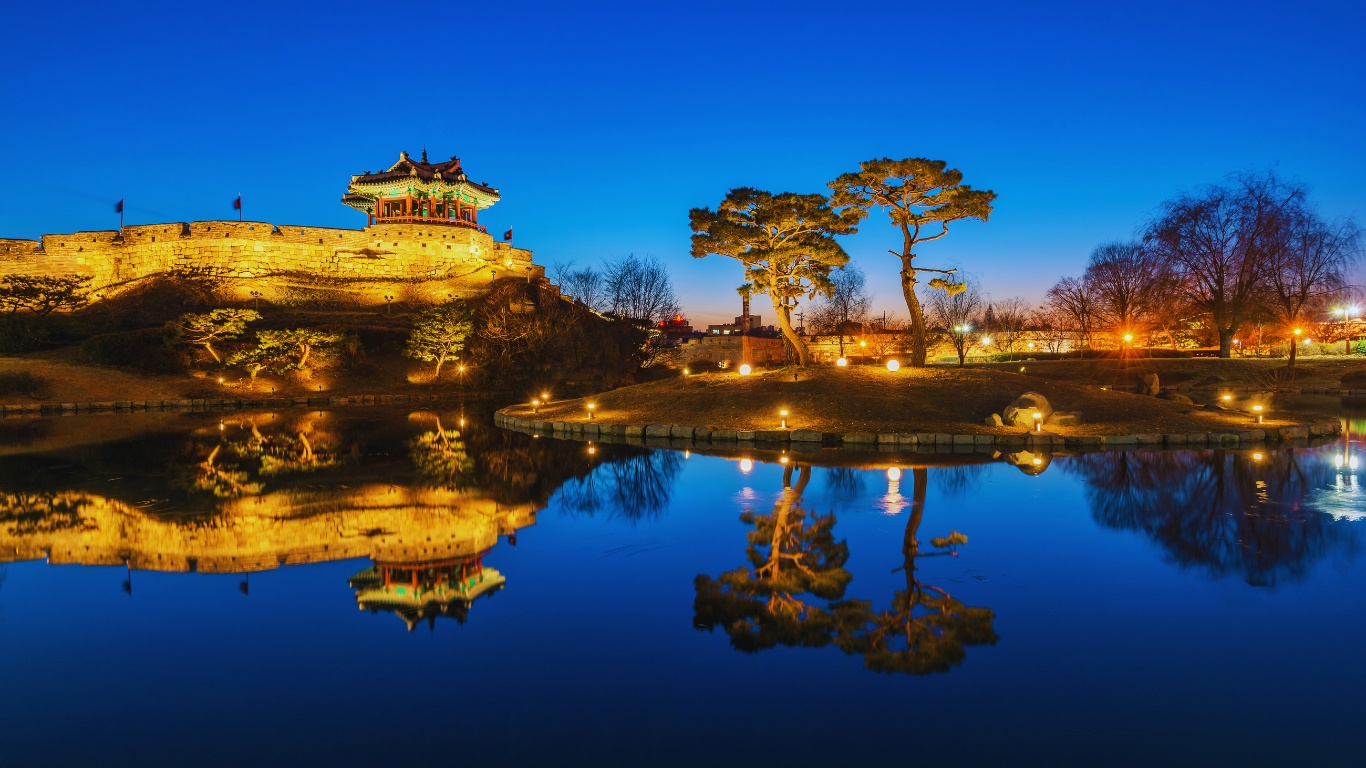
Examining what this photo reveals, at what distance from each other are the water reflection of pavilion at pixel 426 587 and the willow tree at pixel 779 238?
18083 millimetres

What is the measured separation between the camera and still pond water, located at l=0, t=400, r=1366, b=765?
415cm

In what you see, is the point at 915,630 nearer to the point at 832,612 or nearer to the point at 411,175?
the point at 832,612

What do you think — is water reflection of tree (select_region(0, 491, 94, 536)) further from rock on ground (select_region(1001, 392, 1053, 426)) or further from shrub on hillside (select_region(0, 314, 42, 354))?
shrub on hillside (select_region(0, 314, 42, 354))

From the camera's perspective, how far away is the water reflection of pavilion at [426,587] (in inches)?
242

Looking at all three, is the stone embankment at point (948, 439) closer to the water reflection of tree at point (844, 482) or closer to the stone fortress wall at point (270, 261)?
the water reflection of tree at point (844, 482)

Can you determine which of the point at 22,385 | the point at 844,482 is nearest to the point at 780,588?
the point at 844,482

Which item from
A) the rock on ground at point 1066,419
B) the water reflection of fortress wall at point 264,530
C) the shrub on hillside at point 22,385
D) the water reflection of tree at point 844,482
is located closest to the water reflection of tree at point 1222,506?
the rock on ground at point 1066,419

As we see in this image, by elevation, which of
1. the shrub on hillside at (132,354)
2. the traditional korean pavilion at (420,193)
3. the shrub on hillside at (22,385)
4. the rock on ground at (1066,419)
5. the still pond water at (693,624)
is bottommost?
the still pond water at (693,624)

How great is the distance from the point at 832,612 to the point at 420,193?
55.3 metres

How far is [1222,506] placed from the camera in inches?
388

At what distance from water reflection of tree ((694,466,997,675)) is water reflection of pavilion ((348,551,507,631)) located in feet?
6.66

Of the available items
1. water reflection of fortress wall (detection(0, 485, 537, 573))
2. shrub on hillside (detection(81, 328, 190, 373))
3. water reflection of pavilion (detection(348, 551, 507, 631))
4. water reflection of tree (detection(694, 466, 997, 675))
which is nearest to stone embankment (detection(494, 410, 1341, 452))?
water reflection of fortress wall (detection(0, 485, 537, 573))

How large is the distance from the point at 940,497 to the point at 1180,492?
3.70 m

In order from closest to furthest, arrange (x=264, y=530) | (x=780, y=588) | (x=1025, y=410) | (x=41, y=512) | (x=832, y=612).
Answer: (x=832, y=612)
(x=780, y=588)
(x=264, y=530)
(x=41, y=512)
(x=1025, y=410)
